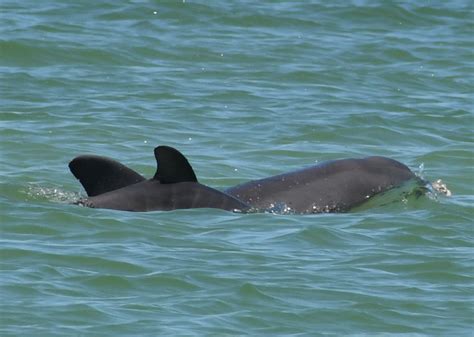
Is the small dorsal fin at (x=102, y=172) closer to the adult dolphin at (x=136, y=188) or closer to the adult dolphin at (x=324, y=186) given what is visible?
the adult dolphin at (x=136, y=188)

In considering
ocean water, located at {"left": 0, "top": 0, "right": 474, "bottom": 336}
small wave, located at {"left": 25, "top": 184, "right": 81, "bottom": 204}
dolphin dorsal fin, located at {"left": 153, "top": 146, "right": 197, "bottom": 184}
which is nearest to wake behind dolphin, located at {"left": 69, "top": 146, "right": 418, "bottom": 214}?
dolphin dorsal fin, located at {"left": 153, "top": 146, "right": 197, "bottom": 184}

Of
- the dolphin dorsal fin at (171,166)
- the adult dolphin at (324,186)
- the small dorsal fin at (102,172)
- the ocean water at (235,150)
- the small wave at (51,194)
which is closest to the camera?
the ocean water at (235,150)

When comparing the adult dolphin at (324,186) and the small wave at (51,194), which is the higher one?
the adult dolphin at (324,186)

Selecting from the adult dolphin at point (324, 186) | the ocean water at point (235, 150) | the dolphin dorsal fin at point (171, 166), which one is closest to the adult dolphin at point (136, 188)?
the dolphin dorsal fin at point (171, 166)

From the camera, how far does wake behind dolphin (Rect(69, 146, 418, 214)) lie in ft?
36.1

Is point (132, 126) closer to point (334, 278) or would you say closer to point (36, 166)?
point (36, 166)

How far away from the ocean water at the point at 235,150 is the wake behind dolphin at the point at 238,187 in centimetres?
17

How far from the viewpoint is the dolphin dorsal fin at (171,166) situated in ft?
34.8

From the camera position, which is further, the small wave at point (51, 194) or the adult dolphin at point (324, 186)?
the small wave at point (51, 194)

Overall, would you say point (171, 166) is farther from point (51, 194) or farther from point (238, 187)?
point (51, 194)

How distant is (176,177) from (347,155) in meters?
4.34

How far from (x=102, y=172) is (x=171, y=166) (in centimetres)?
62

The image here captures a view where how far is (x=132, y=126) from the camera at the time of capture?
15.8 meters

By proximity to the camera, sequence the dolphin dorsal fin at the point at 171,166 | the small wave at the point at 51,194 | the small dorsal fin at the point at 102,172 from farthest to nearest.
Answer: the small wave at the point at 51,194, the small dorsal fin at the point at 102,172, the dolphin dorsal fin at the point at 171,166
